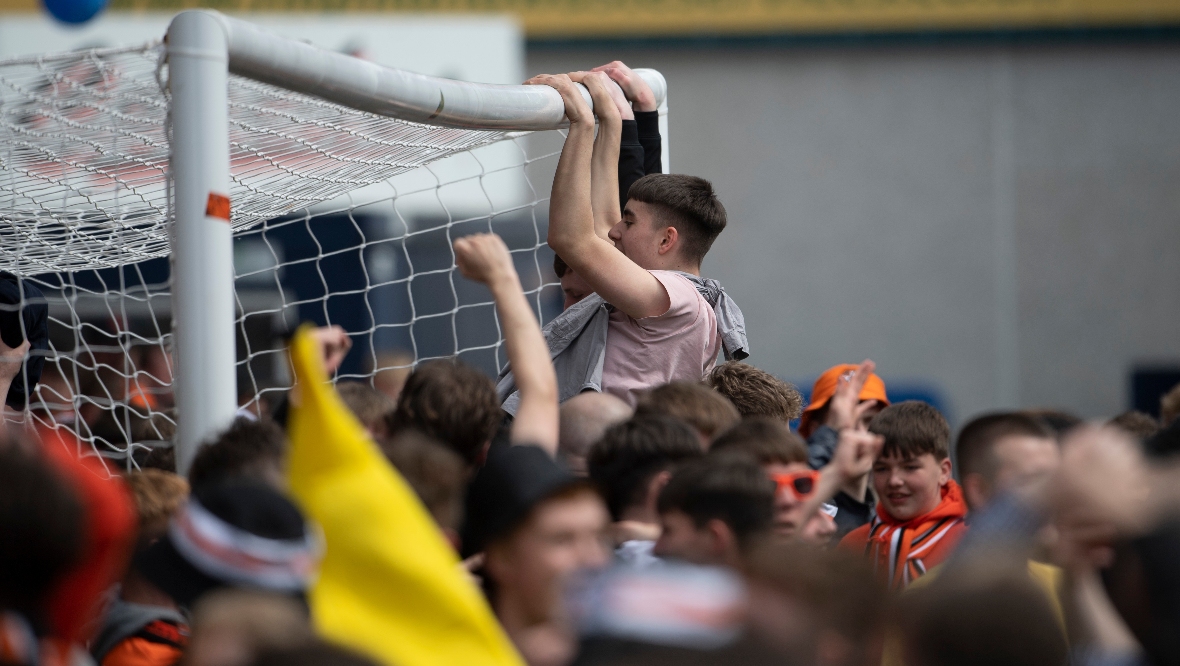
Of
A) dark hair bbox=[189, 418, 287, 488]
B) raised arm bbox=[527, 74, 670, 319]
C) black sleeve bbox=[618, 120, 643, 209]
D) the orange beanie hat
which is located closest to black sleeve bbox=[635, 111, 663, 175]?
black sleeve bbox=[618, 120, 643, 209]

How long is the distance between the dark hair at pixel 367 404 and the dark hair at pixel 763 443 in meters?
0.78

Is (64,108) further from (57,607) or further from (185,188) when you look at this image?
(57,607)

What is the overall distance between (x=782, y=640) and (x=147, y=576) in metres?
0.86

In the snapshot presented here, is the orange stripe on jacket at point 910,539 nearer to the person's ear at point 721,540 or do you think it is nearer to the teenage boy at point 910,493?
the teenage boy at point 910,493

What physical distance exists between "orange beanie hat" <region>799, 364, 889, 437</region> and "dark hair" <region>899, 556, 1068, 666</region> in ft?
7.22

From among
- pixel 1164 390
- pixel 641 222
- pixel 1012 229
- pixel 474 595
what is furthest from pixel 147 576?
pixel 1012 229

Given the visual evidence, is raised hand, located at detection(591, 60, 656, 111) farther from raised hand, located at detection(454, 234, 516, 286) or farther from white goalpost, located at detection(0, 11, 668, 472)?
raised hand, located at detection(454, 234, 516, 286)

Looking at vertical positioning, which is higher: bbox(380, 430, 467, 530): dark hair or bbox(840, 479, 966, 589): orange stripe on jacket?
bbox(380, 430, 467, 530): dark hair

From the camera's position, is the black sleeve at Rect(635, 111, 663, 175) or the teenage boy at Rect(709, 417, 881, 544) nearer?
the teenage boy at Rect(709, 417, 881, 544)

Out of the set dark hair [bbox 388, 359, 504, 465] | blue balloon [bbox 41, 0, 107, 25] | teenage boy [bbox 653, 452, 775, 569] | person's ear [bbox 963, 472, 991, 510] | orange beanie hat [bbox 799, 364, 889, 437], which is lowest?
orange beanie hat [bbox 799, 364, 889, 437]

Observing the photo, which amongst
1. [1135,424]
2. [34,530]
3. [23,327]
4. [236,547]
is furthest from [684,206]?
[34,530]

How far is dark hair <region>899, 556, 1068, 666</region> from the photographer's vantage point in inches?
54.4

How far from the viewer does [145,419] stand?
413 cm

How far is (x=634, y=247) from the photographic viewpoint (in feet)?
11.1
